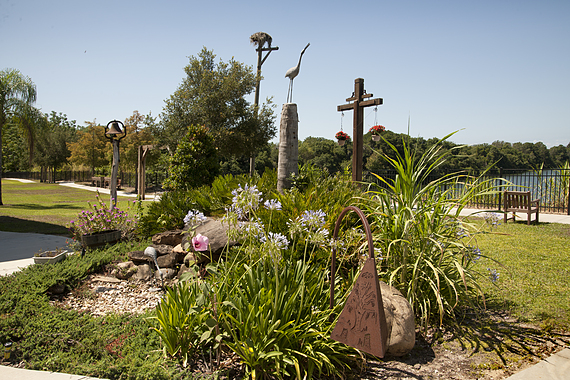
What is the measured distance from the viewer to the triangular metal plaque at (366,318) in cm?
186

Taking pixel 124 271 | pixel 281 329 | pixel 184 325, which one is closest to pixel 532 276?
pixel 281 329

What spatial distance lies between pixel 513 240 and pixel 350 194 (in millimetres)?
4584

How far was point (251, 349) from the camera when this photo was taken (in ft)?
6.98

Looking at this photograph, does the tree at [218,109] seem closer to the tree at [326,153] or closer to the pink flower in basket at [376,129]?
the pink flower in basket at [376,129]

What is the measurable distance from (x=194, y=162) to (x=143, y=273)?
3.41m

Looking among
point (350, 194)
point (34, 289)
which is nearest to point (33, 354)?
point (34, 289)

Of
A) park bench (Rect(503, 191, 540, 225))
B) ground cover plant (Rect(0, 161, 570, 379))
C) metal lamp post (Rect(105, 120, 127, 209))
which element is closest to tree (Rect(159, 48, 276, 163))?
metal lamp post (Rect(105, 120, 127, 209))

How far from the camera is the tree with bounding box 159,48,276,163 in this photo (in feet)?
60.6

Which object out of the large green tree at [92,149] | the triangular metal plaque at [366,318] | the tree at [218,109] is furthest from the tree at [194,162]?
the large green tree at [92,149]

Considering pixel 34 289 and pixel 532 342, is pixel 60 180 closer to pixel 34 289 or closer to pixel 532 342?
pixel 34 289

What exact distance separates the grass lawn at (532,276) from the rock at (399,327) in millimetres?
1140

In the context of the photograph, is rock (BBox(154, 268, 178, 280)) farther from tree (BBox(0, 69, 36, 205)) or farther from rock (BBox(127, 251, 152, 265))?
tree (BBox(0, 69, 36, 205))

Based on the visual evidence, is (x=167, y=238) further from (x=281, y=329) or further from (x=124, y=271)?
(x=281, y=329)

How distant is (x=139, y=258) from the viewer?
445 centimetres
